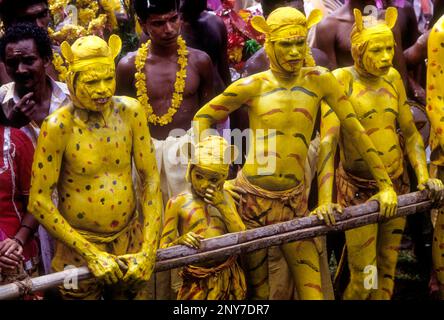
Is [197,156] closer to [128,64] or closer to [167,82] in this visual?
[167,82]

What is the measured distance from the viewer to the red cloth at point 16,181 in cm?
493

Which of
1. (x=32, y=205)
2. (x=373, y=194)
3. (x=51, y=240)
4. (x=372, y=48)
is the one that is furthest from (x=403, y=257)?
(x=32, y=205)

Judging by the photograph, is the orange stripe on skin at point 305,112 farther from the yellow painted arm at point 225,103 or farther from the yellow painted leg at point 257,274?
the yellow painted leg at point 257,274

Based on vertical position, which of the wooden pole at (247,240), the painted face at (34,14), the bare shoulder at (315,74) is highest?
the painted face at (34,14)

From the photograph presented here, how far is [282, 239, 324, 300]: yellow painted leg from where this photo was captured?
530 centimetres

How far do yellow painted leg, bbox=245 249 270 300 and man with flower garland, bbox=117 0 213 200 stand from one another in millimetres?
715

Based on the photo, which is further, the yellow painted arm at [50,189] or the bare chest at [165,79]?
the bare chest at [165,79]

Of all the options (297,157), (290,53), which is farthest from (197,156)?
(290,53)

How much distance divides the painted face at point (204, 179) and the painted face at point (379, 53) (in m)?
1.06

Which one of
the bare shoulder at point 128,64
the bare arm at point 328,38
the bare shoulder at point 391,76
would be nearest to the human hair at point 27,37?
the bare shoulder at point 128,64

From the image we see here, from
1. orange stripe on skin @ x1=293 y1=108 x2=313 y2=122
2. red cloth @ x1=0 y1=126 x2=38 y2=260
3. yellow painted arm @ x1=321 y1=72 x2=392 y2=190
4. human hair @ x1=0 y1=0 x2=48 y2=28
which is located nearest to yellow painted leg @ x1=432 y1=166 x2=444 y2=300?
yellow painted arm @ x1=321 y1=72 x2=392 y2=190

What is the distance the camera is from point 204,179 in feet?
16.2

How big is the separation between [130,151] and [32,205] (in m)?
0.54

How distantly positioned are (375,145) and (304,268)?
765 mm
